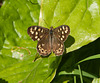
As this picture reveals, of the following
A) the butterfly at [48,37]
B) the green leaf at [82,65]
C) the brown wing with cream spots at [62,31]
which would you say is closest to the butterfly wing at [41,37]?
the butterfly at [48,37]

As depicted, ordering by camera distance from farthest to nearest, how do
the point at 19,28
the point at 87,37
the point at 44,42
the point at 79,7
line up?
1. the point at 19,28
2. the point at 44,42
3. the point at 79,7
4. the point at 87,37

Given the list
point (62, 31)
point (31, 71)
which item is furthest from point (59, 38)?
point (31, 71)

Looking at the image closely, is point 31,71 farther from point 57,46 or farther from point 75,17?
point 75,17

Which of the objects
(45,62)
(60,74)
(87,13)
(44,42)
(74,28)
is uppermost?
(87,13)

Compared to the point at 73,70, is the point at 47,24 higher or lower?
higher

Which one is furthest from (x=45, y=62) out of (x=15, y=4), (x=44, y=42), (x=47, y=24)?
(x=15, y=4)

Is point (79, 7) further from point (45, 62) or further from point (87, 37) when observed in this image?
point (45, 62)

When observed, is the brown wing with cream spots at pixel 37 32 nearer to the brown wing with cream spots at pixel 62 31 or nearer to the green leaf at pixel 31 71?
the brown wing with cream spots at pixel 62 31

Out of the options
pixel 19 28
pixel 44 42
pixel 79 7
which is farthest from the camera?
pixel 19 28
